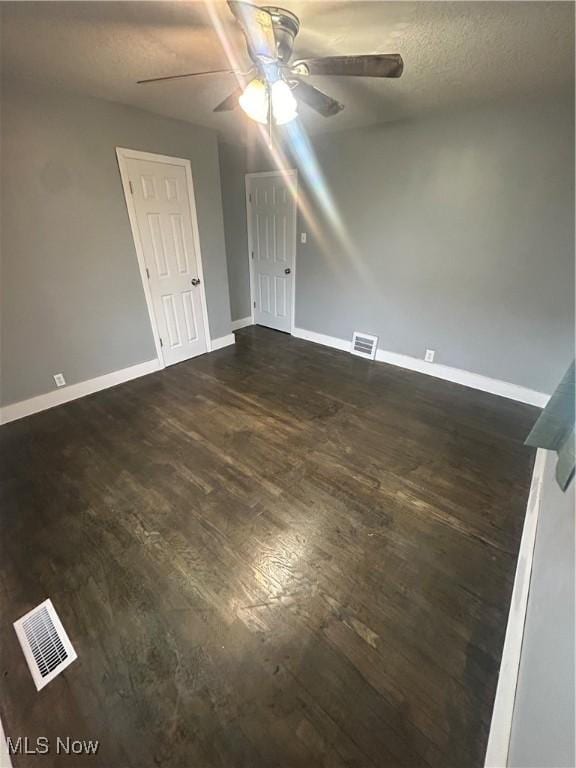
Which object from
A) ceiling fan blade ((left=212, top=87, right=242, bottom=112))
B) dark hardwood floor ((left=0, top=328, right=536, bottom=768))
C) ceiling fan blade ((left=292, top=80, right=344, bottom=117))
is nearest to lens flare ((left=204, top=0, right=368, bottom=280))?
ceiling fan blade ((left=212, top=87, right=242, bottom=112))

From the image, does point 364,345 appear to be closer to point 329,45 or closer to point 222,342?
point 222,342

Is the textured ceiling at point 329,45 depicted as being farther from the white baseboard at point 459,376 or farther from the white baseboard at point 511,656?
the white baseboard at point 511,656

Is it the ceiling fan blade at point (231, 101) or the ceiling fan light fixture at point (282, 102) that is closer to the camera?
the ceiling fan light fixture at point (282, 102)

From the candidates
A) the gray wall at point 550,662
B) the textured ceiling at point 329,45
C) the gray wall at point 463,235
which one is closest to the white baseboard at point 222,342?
the gray wall at point 463,235

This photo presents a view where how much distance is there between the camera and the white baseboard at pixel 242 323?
4.84m

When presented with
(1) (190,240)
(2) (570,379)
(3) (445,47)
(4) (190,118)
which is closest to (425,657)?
(2) (570,379)

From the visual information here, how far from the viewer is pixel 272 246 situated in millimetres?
4402

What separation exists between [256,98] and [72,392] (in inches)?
109

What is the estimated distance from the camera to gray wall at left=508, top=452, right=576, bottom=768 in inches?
27.2

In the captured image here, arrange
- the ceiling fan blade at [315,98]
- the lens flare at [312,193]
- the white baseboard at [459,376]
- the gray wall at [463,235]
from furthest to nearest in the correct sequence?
the lens flare at [312,193] → the white baseboard at [459,376] → the gray wall at [463,235] → the ceiling fan blade at [315,98]

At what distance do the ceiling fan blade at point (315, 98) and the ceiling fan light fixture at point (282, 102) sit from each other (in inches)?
3.7

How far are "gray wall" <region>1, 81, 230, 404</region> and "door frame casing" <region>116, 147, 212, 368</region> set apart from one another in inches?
2.0

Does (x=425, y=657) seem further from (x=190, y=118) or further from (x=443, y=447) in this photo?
(x=190, y=118)

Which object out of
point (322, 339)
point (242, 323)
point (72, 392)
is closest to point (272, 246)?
point (242, 323)
